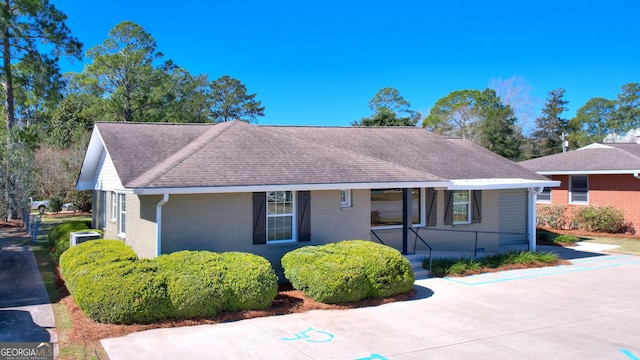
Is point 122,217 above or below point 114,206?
below

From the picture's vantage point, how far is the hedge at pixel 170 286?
347 inches

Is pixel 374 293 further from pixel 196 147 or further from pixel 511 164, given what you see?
pixel 511 164

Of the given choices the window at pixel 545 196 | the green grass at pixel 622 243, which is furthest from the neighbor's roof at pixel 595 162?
the green grass at pixel 622 243

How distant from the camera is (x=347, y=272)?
10516 mm

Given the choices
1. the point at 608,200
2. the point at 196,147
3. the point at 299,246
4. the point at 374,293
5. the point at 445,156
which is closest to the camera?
the point at 374,293

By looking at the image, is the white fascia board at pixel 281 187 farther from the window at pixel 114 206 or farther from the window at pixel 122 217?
the window at pixel 114 206

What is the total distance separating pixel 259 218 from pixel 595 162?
1902 centimetres

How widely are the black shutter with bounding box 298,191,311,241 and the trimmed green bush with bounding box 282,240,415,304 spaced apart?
1387 mm

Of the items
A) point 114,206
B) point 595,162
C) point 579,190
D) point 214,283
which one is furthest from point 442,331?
point 579,190

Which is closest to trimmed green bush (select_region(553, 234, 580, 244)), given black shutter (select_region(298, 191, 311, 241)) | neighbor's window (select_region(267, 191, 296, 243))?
black shutter (select_region(298, 191, 311, 241))

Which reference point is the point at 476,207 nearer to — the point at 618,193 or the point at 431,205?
the point at 431,205

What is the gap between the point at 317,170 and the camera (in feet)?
44.5

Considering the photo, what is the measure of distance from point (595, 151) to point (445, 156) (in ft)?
42.6

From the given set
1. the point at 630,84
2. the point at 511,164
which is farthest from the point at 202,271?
the point at 630,84
